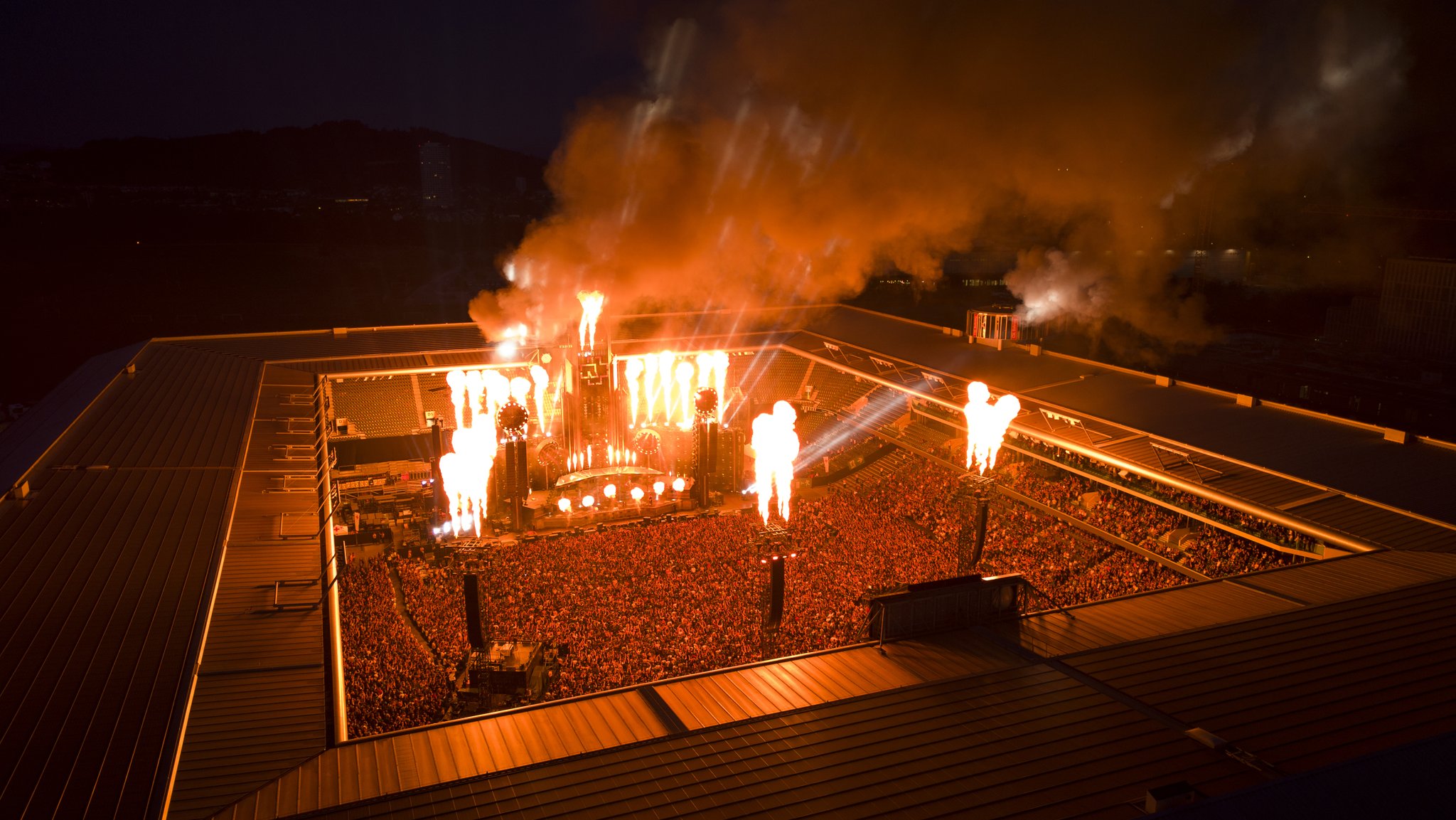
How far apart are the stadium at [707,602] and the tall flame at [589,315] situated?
0.14m

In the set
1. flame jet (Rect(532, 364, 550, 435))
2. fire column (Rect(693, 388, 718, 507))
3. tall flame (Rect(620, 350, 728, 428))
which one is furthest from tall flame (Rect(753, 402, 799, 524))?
flame jet (Rect(532, 364, 550, 435))

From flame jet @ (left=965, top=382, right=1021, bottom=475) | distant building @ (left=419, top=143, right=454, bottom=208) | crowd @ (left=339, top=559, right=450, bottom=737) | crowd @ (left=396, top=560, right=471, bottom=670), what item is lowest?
crowd @ (left=396, top=560, right=471, bottom=670)

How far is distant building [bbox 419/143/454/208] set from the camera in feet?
164

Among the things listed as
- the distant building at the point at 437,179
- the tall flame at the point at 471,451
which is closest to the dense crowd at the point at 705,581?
the tall flame at the point at 471,451

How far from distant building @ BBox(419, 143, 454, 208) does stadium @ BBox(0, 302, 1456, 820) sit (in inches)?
1250

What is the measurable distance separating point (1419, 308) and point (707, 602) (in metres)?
19.0

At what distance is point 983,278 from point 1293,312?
1265 centimetres

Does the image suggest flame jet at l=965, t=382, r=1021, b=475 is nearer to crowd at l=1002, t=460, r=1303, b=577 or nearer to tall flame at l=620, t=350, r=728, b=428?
crowd at l=1002, t=460, r=1303, b=577

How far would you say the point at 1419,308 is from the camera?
19688 mm

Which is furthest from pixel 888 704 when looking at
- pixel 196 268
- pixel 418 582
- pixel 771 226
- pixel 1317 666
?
pixel 196 268

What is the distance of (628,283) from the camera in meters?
20.0

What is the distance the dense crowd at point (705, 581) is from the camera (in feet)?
31.8

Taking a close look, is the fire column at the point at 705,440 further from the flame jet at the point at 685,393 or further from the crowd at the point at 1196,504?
the crowd at the point at 1196,504

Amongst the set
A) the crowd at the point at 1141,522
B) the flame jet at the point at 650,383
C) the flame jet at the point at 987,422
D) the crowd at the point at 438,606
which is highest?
the flame jet at the point at 987,422
